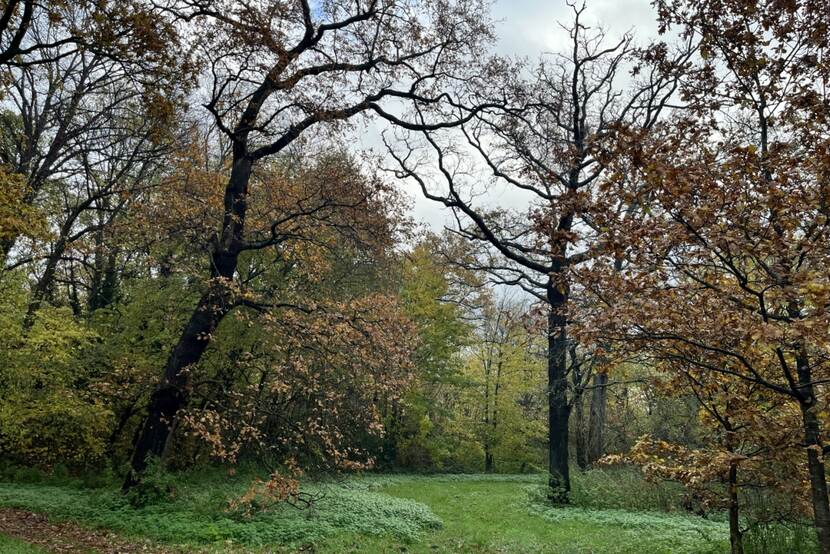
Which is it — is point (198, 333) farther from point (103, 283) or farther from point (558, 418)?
point (558, 418)

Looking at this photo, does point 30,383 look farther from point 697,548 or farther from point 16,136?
point 697,548

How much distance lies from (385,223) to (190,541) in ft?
24.1

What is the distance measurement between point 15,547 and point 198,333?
→ 16.2 feet

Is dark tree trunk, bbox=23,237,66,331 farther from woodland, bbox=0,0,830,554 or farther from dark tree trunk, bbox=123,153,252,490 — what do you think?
dark tree trunk, bbox=123,153,252,490

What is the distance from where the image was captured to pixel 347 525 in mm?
9422

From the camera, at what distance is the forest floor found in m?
7.91

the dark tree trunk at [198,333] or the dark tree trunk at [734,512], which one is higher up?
the dark tree trunk at [198,333]

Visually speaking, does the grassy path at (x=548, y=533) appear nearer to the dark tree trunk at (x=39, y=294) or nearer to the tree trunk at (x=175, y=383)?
the tree trunk at (x=175, y=383)

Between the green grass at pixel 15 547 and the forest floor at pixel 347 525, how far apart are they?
14 millimetres

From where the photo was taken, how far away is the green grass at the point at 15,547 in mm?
6306

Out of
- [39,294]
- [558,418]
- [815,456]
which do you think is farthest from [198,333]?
[815,456]

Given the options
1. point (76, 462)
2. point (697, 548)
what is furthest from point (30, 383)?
point (697, 548)

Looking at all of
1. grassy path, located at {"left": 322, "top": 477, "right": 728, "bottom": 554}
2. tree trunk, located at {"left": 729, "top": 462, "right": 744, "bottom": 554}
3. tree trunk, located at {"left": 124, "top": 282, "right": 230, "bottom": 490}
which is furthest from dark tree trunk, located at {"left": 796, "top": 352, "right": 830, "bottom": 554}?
tree trunk, located at {"left": 124, "top": 282, "right": 230, "bottom": 490}

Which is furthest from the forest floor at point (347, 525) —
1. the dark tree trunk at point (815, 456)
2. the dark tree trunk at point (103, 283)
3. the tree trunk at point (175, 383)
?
the dark tree trunk at point (103, 283)
